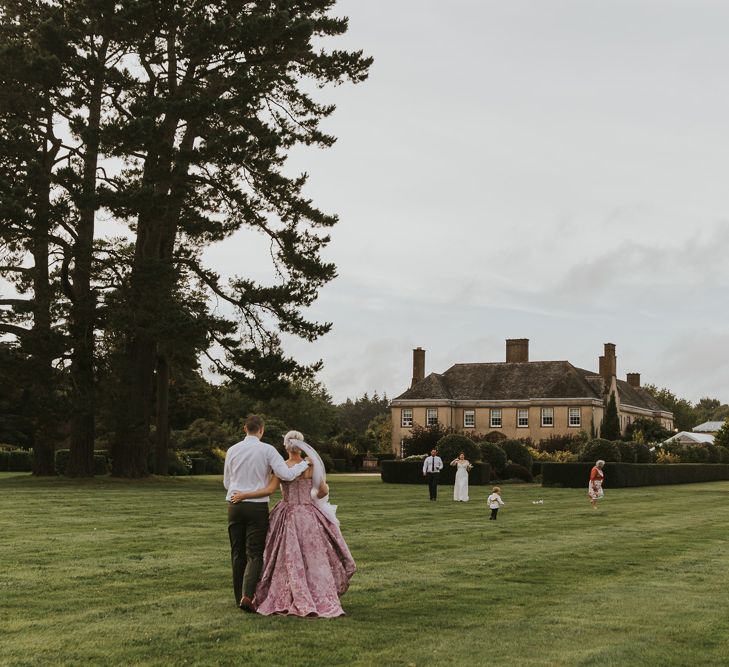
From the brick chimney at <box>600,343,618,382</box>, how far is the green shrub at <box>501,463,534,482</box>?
30807 millimetres

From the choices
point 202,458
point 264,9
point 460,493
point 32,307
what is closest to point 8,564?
point 460,493

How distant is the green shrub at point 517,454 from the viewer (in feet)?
175

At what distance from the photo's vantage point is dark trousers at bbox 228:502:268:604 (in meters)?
10.2

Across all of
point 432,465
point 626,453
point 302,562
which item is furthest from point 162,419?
point 302,562

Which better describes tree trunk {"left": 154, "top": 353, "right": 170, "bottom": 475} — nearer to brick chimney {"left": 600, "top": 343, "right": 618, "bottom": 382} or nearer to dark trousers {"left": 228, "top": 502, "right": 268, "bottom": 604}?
dark trousers {"left": 228, "top": 502, "right": 268, "bottom": 604}

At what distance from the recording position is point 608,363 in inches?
3157

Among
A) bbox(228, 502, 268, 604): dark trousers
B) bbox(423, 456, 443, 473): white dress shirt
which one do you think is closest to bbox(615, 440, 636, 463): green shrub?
bbox(423, 456, 443, 473): white dress shirt

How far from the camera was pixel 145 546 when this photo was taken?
15578 mm

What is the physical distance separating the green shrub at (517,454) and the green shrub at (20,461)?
81.3 ft

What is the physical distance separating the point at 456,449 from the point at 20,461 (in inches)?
934

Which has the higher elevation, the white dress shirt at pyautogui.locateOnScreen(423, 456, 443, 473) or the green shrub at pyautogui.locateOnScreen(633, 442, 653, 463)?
the green shrub at pyautogui.locateOnScreen(633, 442, 653, 463)

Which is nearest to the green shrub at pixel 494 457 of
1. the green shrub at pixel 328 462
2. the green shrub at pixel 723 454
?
the green shrub at pixel 328 462

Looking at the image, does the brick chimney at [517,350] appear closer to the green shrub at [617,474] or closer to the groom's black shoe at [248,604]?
the green shrub at [617,474]

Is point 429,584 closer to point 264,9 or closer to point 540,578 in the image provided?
point 540,578
